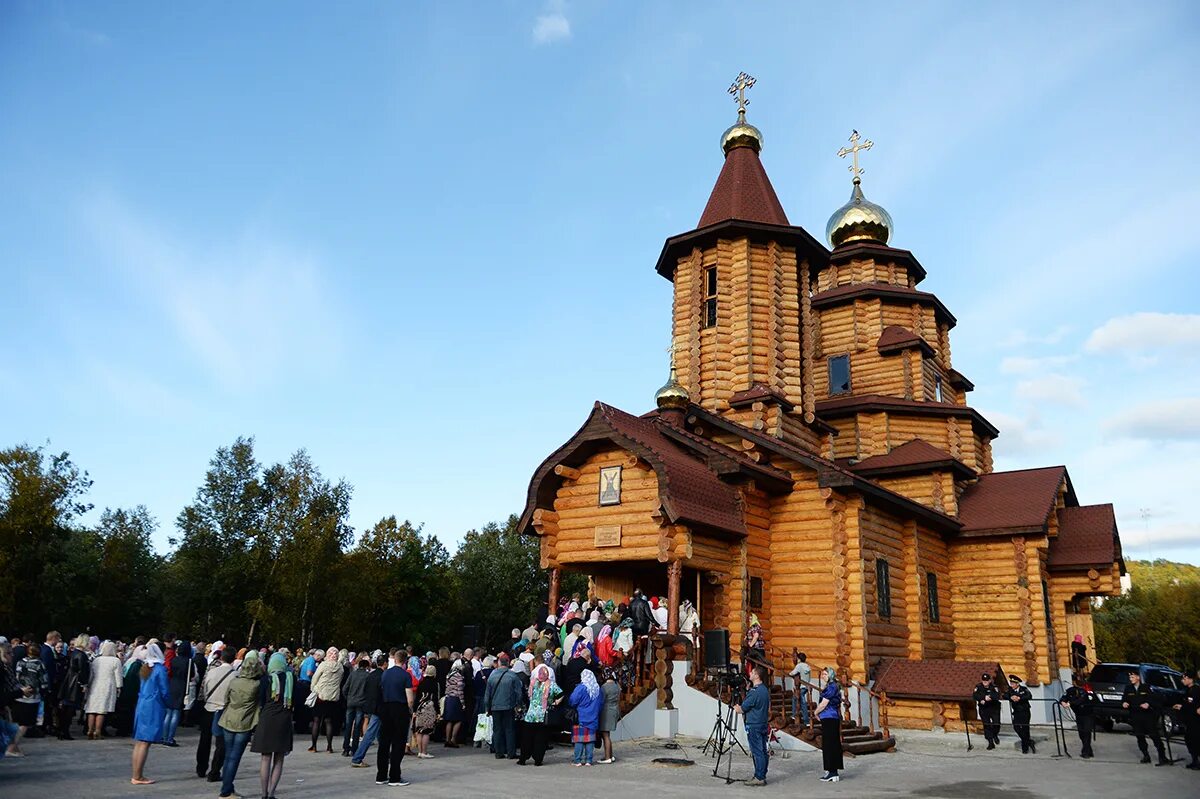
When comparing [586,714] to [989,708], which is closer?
[586,714]

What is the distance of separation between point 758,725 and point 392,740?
4.93 m

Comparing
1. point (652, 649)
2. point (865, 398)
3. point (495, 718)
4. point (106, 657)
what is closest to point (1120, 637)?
point (865, 398)

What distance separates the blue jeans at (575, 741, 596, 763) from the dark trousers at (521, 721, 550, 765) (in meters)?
0.54

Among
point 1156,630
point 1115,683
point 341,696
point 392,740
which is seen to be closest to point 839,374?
point 1115,683

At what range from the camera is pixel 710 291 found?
25188 millimetres

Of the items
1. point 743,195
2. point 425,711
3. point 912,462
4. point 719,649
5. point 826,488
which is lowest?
point 425,711

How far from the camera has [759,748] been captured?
11508 millimetres

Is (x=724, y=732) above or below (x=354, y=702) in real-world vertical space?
below

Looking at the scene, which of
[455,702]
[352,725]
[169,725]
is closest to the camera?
[169,725]

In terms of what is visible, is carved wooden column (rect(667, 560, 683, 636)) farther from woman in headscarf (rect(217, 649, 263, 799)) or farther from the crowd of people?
woman in headscarf (rect(217, 649, 263, 799))

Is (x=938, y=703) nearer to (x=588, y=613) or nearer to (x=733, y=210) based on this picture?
(x=588, y=613)

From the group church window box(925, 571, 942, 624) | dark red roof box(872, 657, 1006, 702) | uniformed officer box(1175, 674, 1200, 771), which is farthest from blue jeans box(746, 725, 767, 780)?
church window box(925, 571, 942, 624)

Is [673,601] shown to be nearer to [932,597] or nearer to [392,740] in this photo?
[392,740]

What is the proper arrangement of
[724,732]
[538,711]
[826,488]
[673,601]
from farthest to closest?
[826,488] < [673,601] < [724,732] < [538,711]
